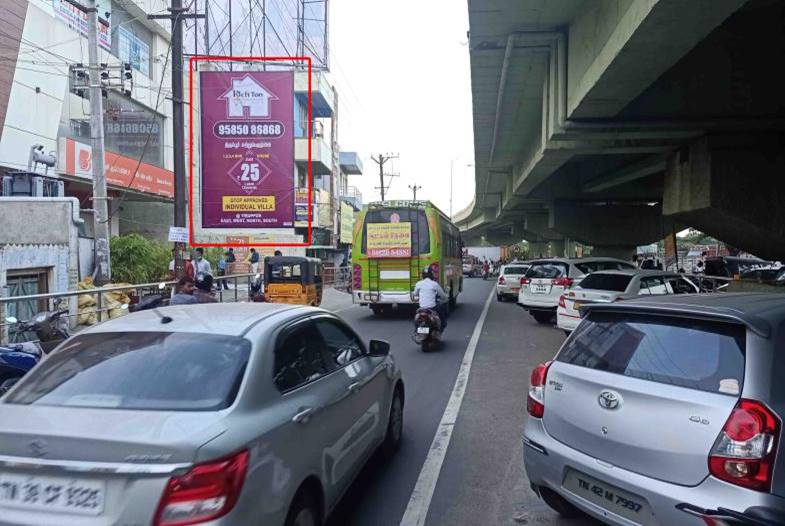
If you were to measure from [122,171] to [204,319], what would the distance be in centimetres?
2568

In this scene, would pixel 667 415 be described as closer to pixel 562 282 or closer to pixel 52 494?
pixel 52 494

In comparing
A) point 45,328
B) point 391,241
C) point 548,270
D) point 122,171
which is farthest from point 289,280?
point 122,171

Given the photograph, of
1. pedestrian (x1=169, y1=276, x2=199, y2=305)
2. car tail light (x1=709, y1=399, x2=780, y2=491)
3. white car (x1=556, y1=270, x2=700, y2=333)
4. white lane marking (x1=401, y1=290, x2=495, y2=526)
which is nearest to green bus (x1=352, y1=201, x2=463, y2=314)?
white car (x1=556, y1=270, x2=700, y2=333)

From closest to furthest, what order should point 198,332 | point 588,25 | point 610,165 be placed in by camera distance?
point 198,332
point 588,25
point 610,165

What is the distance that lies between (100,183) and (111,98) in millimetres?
14583

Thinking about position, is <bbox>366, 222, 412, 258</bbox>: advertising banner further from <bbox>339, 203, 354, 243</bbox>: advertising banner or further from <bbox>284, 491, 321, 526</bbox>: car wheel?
<bbox>339, 203, 354, 243</bbox>: advertising banner

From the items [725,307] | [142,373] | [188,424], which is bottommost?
[188,424]

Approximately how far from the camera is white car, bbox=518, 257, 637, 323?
1482 centimetres

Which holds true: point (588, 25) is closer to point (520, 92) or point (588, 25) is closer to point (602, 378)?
point (520, 92)

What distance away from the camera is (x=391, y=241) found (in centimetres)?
1655

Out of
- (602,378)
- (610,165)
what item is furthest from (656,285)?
(610,165)

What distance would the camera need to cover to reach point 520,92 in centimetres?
1381

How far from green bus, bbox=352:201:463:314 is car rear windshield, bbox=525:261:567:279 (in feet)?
8.56

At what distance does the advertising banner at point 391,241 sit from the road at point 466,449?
14.3 feet
